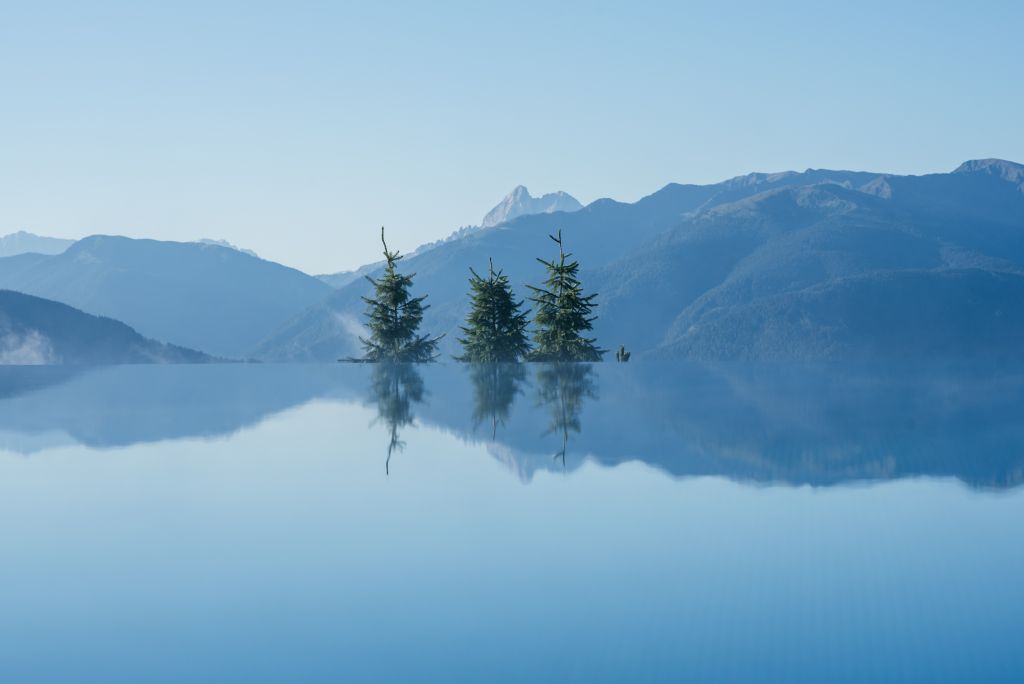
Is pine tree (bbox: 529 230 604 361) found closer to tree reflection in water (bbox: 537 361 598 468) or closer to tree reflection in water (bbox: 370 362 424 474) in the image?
tree reflection in water (bbox: 537 361 598 468)

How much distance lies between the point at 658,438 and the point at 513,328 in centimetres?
3745

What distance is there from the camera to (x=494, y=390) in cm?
3631

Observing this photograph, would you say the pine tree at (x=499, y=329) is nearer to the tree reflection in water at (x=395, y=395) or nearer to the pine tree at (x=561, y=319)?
the pine tree at (x=561, y=319)

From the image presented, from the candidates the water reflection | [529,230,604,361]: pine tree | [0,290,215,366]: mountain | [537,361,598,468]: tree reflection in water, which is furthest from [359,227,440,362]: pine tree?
[0,290,215,366]: mountain

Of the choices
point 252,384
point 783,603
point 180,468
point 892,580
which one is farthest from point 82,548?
point 252,384

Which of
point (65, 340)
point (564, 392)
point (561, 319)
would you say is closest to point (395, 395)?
point (564, 392)

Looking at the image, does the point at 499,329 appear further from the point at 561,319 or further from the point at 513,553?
the point at 513,553

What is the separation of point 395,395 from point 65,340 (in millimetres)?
149419

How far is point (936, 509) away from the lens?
14562mm

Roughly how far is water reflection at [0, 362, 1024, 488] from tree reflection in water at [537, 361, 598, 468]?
87 mm

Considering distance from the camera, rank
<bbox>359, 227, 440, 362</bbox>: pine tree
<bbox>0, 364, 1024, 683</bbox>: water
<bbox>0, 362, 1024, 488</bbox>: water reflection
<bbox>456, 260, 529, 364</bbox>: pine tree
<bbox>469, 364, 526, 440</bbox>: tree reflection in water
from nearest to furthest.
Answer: <bbox>0, 364, 1024, 683</bbox>: water, <bbox>0, 362, 1024, 488</bbox>: water reflection, <bbox>469, 364, 526, 440</bbox>: tree reflection in water, <bbox>456, 260, 529, 364</bbox>: pine tree, <bbox>359, 227, 440, 362</bbox>: pine tree

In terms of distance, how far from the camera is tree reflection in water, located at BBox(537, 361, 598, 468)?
78.8 feet

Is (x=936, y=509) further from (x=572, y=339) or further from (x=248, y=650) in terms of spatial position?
(x=572, y=339)

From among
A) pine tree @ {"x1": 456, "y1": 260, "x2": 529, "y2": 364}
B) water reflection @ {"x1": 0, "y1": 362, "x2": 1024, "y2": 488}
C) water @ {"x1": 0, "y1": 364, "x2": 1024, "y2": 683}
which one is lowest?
water @ {"x1": 0, "y1": 364, "x2": 1024, "y2": 683}
